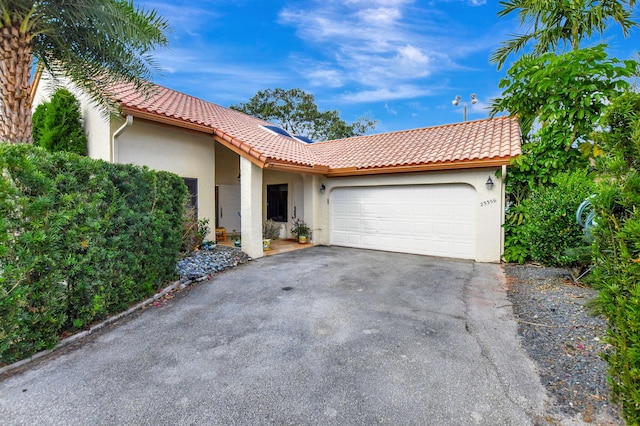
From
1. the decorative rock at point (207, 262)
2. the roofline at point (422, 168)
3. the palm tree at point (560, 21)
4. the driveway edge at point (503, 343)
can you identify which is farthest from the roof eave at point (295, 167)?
the palm tree at point (560, 21)

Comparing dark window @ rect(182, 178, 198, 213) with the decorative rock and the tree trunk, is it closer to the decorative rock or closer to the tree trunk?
the decorative rock

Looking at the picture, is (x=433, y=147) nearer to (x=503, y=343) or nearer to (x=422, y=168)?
(x=422, y=168)

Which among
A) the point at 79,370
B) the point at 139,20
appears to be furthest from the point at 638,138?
the point at 139,20

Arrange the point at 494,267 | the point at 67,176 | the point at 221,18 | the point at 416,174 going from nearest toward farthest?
1. the point at 67,176
2. the point at 494,267
3. the point at 416,174
4. the point at 221,18

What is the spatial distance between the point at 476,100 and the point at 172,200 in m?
19.3

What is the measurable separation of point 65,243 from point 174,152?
6431 mm

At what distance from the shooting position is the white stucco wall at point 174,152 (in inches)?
343

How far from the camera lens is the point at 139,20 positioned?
5.94 metres

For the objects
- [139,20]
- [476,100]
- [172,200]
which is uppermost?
[476,100]

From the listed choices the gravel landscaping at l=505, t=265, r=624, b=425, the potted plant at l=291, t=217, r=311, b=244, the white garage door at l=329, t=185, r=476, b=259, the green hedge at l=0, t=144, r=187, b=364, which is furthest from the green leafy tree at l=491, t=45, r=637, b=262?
the green hedge at l=0, t=144, r=187, b=364

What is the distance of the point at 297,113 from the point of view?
1177 inches

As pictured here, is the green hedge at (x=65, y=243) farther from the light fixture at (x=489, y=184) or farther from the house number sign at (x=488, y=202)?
the light fixture at (x=489, y=184)

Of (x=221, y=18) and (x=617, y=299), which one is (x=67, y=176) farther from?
(x=221, y=18)

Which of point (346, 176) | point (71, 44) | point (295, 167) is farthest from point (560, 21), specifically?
point (71, 44)
